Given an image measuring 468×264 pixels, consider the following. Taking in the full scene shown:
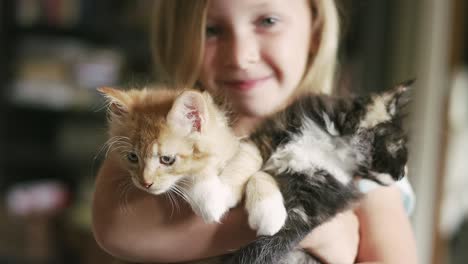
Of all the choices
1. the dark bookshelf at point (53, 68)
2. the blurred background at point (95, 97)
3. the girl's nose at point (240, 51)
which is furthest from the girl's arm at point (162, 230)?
the dark bookshelf at point (53, 68)

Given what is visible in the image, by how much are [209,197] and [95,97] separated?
7.10ft

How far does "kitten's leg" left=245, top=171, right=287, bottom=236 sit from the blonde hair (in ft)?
1.42

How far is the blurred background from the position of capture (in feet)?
7.77

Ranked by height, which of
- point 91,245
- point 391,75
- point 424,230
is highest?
point 391,75

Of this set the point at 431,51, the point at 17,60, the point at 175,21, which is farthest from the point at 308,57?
the point at 17,60

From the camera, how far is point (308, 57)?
1.37m

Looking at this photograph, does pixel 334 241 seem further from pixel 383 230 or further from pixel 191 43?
pixel 191 43

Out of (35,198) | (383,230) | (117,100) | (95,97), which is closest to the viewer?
(117,100)

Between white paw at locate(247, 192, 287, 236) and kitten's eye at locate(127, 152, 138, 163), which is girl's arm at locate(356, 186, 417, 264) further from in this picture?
kitten's eye at locate(127, 152, 138, 163)

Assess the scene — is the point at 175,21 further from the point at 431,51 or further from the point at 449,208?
the point at 449,208

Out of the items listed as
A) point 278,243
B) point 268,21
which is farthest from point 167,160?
point 268,21

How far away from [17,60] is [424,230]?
2353mm

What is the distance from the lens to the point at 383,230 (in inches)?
44.6

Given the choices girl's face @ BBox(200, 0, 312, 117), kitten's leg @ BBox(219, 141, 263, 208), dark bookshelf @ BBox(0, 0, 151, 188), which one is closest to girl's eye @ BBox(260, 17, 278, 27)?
girl's face @ BBox(200, 0, 312, 117)
